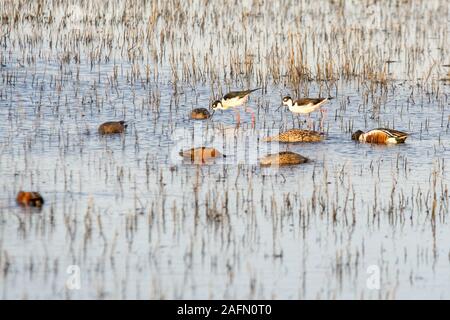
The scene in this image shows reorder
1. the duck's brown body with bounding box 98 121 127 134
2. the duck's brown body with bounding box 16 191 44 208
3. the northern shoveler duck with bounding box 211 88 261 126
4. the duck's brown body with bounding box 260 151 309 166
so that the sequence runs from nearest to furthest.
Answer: the duck's brown body with bounding box 16 191 44 208
the duck's brown body with bounding box 260 151 309 166
the duck's brown body with bounding box 98 121 127 134
the northern shoveler duck with bounding box 211 88 261 126

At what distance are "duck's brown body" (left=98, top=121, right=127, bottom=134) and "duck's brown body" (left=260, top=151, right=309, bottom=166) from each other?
241 cm

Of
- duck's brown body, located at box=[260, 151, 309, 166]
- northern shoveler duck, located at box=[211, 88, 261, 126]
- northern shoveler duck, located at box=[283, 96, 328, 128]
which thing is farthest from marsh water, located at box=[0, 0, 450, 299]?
northern shoveler duck, located at box=[283, 96, 328, 128]

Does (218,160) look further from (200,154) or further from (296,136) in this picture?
(296,136)

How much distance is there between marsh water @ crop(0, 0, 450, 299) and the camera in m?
10.1

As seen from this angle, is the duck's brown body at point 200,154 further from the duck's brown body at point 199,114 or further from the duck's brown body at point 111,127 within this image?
the duck's brown body at point 199,114

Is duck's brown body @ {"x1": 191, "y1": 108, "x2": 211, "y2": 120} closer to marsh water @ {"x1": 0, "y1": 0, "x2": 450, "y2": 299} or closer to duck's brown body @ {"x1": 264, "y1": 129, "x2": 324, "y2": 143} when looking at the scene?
marsh water @ {"x1": 0, "y1": 0, "x2": 450, "y2": 299}

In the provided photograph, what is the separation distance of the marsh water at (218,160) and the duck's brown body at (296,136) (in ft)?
0.63

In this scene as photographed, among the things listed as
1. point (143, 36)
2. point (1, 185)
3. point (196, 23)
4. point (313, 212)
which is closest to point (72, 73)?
point (143, 36)

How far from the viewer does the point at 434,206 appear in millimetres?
11922

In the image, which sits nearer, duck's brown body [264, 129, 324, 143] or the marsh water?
the marsh water

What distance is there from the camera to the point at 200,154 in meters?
14.5

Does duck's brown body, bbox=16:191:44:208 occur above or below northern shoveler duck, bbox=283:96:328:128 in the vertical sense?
below

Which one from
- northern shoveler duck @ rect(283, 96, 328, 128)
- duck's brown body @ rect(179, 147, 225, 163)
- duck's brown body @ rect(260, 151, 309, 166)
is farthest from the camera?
northern shoveler duck @ rect(283, 96, 328, 128)
